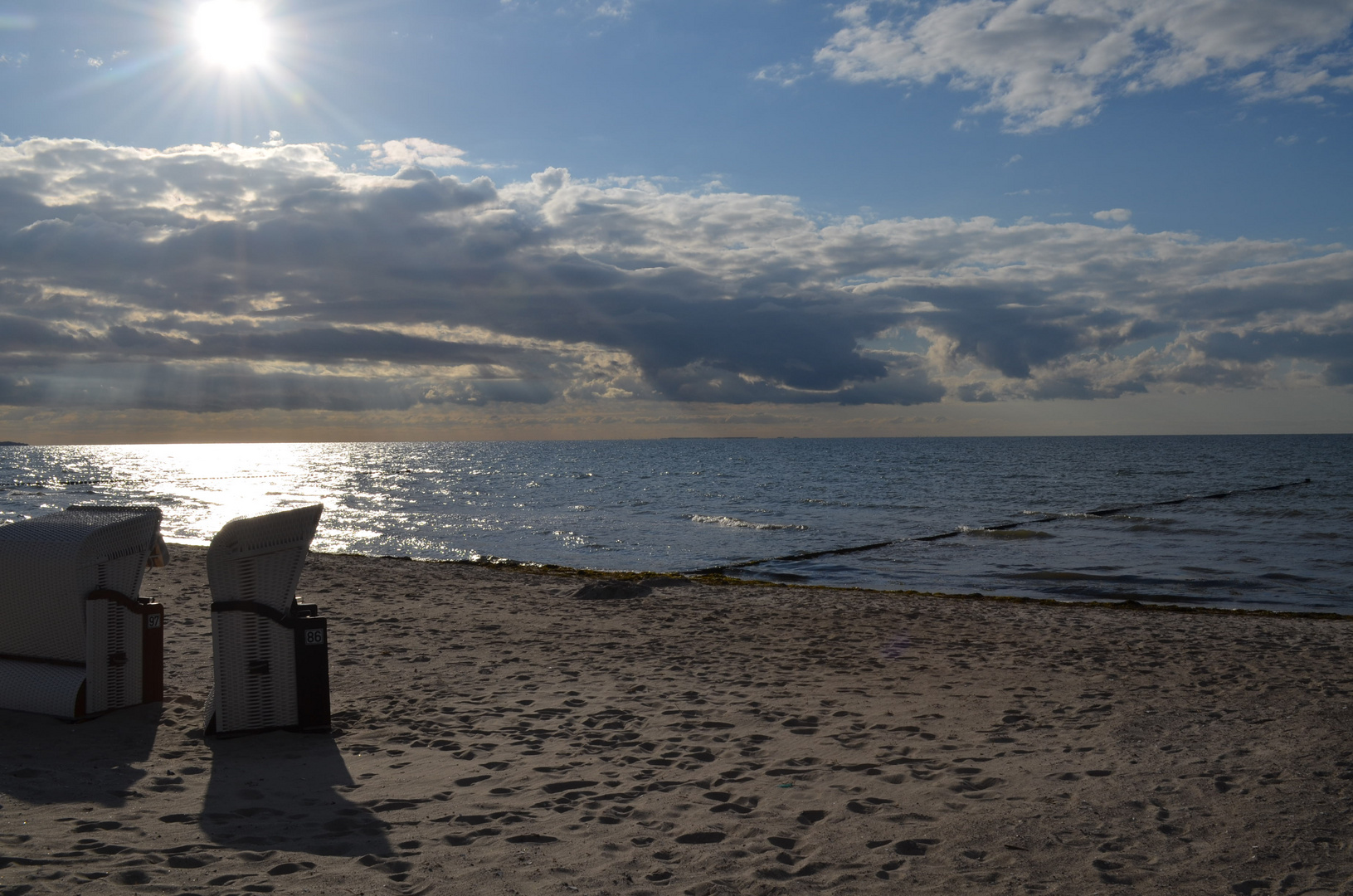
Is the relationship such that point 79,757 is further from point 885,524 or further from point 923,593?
point 885,524

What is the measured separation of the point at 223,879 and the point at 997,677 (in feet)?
24.0

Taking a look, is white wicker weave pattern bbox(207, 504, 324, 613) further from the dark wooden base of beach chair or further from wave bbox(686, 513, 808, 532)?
wave bbox(686, 513, 808, 532)

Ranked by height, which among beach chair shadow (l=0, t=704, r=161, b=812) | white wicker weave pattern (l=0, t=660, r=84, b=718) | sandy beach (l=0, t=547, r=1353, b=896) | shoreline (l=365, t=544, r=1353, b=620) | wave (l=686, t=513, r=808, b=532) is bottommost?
wave (l=686, t=513, r=808, b=532)

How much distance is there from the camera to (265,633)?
645cm

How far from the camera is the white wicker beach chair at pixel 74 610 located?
6438mm

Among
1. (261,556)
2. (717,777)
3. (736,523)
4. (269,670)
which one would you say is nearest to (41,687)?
(269,670)

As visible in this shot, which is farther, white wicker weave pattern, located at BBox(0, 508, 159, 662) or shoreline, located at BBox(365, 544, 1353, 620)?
shoreline, located at BBox(365, 544, 1353, 620)

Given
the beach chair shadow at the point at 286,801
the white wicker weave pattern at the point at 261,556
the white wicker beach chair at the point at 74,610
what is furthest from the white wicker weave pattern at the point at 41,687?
the white wicker weave pattern at the point at 261,556

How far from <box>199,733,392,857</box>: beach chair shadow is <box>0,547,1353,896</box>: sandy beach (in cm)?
2

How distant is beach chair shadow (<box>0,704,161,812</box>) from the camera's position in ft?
17.5

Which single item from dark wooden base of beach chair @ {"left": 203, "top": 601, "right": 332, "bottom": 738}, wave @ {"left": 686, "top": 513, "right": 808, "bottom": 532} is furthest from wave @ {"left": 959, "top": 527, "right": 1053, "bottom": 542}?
dark wooden base of beach chair @ {"left": 203, "top": 601, "right": 332, "bottom": 738}

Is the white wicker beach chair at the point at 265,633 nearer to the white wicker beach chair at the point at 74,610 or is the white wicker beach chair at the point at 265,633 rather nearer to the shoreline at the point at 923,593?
the white wicker beach chair at the point at 74,610

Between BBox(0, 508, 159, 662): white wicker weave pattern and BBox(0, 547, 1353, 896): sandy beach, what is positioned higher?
BBox(0, 508, 159, 662): white wicker weave pattern

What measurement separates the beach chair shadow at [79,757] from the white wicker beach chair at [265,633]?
1.98ft
